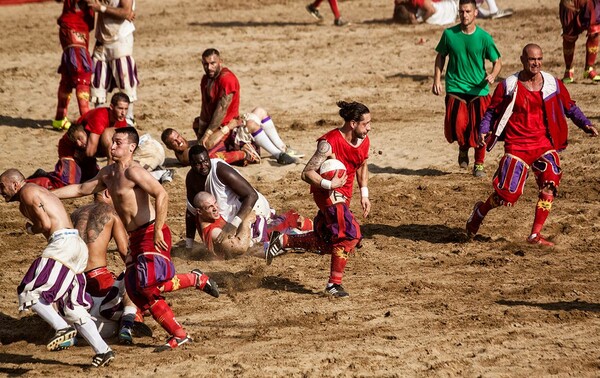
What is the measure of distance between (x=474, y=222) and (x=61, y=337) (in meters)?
5.10

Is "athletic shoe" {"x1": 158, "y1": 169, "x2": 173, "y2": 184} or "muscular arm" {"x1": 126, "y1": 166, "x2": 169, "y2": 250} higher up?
"muscular arm" {"x1": 126, "y1": 166, "x2": 169, "y2": 250}

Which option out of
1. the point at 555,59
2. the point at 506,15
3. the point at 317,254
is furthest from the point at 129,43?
the point at 506,15

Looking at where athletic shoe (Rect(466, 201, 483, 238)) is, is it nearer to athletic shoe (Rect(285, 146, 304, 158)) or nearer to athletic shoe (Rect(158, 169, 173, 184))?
athletic shoe (Rect(285, 146, 304, 158))

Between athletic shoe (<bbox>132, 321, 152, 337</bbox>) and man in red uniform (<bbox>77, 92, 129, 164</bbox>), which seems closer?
athletic shoe (<bbox>132, 321, 152, 337</bbox>)

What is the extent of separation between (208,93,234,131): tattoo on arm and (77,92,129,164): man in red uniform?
1456 mm

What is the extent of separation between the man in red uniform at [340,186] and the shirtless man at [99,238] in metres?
1.95

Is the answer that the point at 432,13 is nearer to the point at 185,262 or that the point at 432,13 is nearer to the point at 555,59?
the point at 555,59

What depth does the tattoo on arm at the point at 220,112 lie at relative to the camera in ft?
46.0

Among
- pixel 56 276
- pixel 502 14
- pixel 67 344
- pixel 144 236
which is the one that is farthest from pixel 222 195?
pixel 502 14

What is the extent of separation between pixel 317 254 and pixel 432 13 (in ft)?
35.7

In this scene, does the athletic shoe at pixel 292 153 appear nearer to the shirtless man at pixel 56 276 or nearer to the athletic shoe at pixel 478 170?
the athletic shoe at pixel 478 170

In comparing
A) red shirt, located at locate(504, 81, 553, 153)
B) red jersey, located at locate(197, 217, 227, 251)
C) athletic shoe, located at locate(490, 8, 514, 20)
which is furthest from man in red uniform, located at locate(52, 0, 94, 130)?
athletic shoe, located at locate(490, 8, 514, 20)

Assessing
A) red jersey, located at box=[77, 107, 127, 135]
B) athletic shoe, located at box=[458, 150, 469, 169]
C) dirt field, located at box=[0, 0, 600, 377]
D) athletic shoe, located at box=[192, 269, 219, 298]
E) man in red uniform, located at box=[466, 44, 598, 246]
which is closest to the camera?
dirt field, located at box=[0, 0, 600, 377]

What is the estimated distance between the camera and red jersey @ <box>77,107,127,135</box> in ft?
42.6
